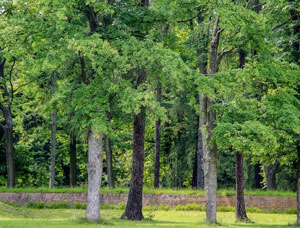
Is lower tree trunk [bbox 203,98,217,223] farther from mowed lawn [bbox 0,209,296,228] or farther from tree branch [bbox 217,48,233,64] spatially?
tree branch [bbox 217,48,233,64]

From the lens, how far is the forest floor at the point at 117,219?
730 inches

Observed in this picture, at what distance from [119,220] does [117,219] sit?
15.4 inches

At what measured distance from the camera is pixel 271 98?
67.8 feet

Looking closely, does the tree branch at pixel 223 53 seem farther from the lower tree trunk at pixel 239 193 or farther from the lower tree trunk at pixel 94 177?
the lower tree trunk at pixel 94 177

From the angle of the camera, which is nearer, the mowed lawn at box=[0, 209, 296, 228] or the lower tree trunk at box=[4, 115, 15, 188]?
the mowed lawn at box=[0, 209, 296, 228]

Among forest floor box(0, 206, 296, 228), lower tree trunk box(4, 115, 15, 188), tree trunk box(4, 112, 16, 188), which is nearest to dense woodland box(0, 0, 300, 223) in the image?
forest floor box(0, 206, 296, 228)

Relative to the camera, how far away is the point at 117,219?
2153 centimetres

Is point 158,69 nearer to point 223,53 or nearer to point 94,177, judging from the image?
point 223,53

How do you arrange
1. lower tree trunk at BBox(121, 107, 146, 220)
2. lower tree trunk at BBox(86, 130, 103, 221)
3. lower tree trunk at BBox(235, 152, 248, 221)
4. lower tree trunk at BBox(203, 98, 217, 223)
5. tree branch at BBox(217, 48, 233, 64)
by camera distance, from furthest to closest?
lower tree trunk at BBox(235, 152, 248, 221), tree branch at BBox(217, 48, 233, 64), lower tree trunk at BBox(121, 107, 146, 220), lower tree trunk at BBox(203, 98, 217, 223), lower tree trunk at BBox(86, 130, 103, 221)

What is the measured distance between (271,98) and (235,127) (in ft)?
8.91

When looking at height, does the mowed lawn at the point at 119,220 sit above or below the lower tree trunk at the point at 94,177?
below

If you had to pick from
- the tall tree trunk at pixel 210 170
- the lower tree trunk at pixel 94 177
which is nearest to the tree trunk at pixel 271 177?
the tall tree trunk at pixel 210 170

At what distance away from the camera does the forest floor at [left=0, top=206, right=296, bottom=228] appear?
1855cm

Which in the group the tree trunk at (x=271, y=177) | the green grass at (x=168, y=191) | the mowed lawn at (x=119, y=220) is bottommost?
the mowed lawn at (x=119, y=220)
